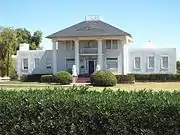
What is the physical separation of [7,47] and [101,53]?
15813mm

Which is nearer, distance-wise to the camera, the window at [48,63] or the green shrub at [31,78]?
the green shrub at [31,78]

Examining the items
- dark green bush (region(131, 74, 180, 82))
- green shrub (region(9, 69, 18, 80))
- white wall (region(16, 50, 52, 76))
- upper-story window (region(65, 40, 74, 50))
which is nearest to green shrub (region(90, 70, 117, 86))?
dark green bush (region(131, 74, 180, 82))

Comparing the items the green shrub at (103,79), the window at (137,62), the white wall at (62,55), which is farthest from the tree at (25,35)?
the green shrub at (103,79)

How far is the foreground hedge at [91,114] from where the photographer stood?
7939 millimetres

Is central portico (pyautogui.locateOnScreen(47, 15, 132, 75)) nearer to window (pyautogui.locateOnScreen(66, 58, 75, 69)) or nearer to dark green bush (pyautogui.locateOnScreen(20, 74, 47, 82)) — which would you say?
window (pyautogui.locateOnScreen(66, 58, 75, 69))

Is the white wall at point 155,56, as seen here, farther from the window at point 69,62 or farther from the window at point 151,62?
the window at point 69,62

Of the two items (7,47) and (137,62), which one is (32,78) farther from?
(137,62)

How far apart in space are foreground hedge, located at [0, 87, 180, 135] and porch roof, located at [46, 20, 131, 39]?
138 feet

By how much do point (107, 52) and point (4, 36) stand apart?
1694 centimetres

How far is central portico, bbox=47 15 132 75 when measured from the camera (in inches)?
2029

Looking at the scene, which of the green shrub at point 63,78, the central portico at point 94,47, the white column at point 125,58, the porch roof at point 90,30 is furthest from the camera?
the white column at point 125,58

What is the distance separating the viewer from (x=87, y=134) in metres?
8.48

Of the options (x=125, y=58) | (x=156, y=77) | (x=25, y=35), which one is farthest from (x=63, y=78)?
(x=25, y=35)

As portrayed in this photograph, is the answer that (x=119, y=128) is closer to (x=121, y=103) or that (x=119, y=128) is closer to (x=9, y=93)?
(x=121, y=103)
